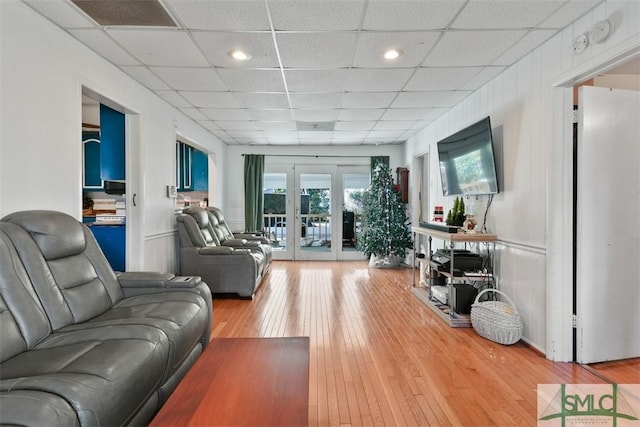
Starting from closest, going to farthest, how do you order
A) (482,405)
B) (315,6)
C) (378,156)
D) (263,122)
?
(482,405) < (315,6) < (263,122) < (378,156)

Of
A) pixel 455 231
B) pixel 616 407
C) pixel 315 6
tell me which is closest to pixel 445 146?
pixel 455 231

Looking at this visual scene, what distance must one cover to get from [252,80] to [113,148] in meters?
1.68

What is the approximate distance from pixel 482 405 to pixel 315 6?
105 inches

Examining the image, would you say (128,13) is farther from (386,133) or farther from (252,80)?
(386,133)

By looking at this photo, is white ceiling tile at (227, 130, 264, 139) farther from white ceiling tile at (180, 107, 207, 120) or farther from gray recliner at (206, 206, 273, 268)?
gray recliner at (206, 206, 273, 268)

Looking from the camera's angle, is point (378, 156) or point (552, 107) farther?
point (378, 156)

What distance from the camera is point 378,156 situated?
6.74 m

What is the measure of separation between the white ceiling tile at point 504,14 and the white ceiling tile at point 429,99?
138 centimetres

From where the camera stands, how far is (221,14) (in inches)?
85.4

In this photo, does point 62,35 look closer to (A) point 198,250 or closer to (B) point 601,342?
(A) point 198,250

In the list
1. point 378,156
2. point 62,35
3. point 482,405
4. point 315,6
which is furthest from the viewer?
point 378,156

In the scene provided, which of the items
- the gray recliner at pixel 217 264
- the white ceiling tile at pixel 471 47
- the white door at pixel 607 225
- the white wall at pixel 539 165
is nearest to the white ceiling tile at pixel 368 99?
the white ceiling tile at pixel 471 47

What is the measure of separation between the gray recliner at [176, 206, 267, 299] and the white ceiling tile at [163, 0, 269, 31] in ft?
8.56

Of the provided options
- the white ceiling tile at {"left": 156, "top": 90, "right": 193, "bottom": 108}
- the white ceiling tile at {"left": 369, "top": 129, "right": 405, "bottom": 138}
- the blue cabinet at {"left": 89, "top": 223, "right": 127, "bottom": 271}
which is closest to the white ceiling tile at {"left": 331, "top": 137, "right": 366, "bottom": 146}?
the white ceiling tile at {"left": 369, "top": 129, "right": 405, "bottom": 138}
